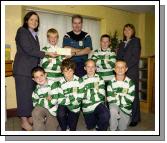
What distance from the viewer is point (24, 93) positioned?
91.4 inches

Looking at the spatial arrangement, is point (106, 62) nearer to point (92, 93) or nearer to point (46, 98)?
point (92, 93)

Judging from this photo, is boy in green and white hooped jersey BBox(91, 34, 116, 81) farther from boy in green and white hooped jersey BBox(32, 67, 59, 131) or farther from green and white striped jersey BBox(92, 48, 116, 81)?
boy in green and white hooped jersey BBox(32, 67, 59, 131)

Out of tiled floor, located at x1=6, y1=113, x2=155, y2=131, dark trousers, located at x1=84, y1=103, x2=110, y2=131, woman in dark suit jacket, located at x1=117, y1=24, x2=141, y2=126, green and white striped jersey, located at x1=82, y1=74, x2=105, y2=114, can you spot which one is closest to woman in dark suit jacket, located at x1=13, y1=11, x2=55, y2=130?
tiled floor, located at x1=6, y1=113, x2=155, y2=131

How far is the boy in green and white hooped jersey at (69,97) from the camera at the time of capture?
2174 millimetres

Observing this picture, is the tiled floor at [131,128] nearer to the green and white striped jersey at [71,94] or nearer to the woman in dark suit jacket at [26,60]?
the woman in dark suit jacket at [26,60]

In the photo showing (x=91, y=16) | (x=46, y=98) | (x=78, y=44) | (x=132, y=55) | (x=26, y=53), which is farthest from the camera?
(x=91, y=16)

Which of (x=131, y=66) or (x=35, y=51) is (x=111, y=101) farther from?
(x=35, y=51)

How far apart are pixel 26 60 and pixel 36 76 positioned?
0.65ft

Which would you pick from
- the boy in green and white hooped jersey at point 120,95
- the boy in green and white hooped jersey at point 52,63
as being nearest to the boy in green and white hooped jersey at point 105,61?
the boy in green and white hooped jersey at point 120,95

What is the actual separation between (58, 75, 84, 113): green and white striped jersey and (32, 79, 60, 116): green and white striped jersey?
42mm

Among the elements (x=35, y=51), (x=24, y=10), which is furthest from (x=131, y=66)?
(x=24, y=10)

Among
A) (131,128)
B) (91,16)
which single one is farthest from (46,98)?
(91,16)

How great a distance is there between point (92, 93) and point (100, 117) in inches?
7.8

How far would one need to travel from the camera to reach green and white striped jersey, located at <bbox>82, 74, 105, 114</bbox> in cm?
223
